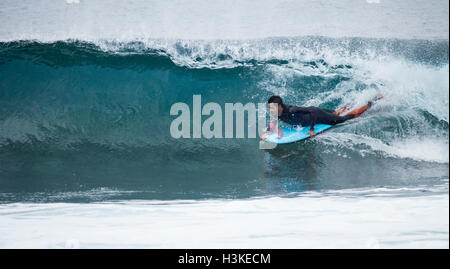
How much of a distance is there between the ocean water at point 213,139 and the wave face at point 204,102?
1 cm

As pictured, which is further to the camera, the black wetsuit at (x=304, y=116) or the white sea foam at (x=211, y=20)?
the white sea foam at (x=211, y=20)

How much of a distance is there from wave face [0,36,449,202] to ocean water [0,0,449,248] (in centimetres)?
1

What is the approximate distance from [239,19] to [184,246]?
2.58 m

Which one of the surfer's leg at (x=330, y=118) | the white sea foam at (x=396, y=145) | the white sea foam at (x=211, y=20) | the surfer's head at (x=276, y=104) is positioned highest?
the white sea foam at (x=211, y=20)

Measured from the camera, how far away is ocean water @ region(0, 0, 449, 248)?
2.52 meters

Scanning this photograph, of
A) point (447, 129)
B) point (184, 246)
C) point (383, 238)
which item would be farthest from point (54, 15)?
point (447, 129)

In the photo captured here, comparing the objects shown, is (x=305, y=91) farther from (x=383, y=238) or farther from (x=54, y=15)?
(x=54, y=15)

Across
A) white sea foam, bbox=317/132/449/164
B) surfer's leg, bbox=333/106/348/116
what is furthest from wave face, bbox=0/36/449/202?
surfer's leg, bbox=333/106/348/116

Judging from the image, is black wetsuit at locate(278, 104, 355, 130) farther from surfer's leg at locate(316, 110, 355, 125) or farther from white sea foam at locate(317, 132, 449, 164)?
white sea foam at locate(317, 132, 449, 164)

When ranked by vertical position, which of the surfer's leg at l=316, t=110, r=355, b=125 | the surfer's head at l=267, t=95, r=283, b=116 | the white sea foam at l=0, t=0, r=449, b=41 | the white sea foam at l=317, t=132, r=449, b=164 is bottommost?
the white sea foam at l=317, t=132, r=449, b=164

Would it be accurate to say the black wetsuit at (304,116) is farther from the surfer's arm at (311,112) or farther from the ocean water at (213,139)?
the ocean water at (213,139)

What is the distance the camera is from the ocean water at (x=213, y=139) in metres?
2.52

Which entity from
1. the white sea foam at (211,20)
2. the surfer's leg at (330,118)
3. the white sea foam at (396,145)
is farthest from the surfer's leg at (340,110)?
the white sea foam at (211,20)

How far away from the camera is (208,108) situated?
4.07m
